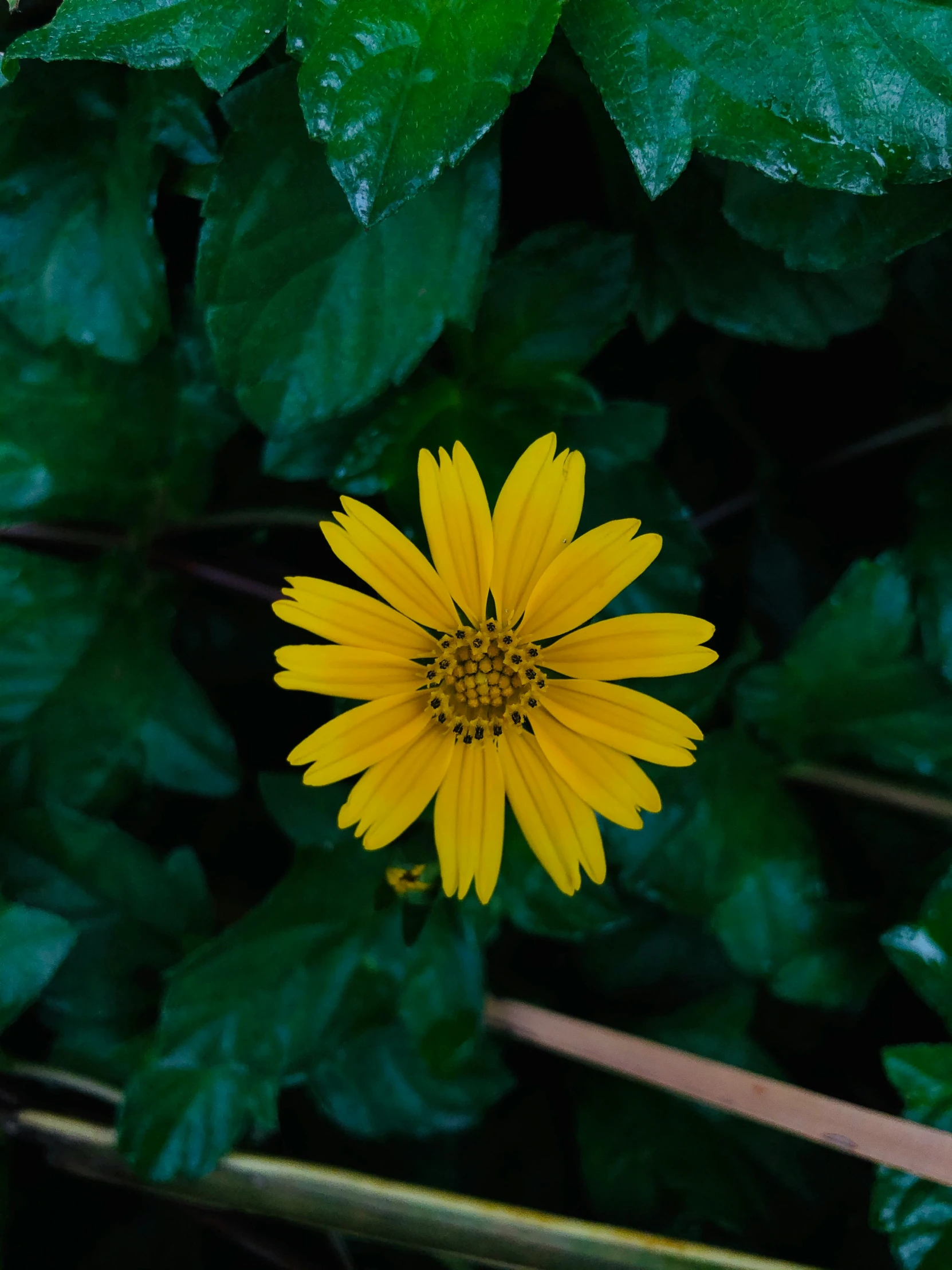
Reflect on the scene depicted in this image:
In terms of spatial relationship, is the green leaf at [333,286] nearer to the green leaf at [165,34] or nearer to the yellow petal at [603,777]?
the green leaf at [165,34]

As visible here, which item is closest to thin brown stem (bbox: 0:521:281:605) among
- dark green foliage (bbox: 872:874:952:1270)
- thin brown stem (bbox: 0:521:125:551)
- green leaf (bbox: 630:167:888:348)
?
thin brown stem (bbox: 0:521:125:551)

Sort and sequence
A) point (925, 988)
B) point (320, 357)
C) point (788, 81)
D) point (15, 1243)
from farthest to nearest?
point (15, 1243) → point (925, 988) → point (320, 357) → point (788, 81)

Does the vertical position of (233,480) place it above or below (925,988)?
above

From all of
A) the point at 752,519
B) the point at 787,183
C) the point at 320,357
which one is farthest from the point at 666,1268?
the point at 787,183

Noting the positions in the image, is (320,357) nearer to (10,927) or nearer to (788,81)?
(788,81)

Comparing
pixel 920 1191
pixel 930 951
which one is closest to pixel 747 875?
pixel 930 951

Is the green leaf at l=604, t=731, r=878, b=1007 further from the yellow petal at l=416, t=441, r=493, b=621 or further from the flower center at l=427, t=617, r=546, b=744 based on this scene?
the yellow petal at l=416, t=441, r=493, b=621

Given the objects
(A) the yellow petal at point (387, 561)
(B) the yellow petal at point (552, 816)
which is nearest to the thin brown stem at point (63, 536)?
(A) the yellow petal at point (387, 561)
